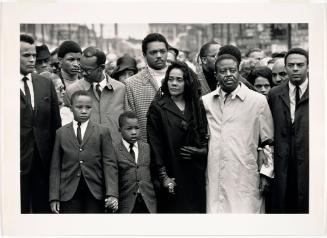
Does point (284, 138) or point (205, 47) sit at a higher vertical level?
point (205, 47)

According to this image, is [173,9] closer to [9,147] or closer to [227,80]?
[227,80]

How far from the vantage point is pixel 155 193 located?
3.31 metres

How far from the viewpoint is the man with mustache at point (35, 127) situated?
3.34m

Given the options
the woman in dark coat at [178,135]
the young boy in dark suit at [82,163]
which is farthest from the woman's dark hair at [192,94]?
the young boy in dark suit at [82,163]

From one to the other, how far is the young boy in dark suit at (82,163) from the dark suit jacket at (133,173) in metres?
0.06

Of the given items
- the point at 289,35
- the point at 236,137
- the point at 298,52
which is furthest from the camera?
the point at 289,35

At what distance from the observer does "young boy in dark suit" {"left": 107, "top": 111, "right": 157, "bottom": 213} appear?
3.26 meters

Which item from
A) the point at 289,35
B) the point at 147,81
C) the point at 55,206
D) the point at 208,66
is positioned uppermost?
the point at 289,35

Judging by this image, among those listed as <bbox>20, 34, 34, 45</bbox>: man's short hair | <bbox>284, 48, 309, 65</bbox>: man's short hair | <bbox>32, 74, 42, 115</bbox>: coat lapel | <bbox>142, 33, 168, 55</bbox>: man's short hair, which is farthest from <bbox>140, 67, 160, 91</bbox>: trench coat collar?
<bbox>284, 48, 309, 65</bbox>: man's short hair

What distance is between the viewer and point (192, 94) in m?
3.27

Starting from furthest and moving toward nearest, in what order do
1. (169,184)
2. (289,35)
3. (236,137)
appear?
(289,35)
(236,137)
(169,184)

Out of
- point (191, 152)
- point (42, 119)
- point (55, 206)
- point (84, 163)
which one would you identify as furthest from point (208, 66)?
point (55, 206)

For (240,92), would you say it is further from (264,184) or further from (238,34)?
(264,184)

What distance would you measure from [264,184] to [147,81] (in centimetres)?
109
